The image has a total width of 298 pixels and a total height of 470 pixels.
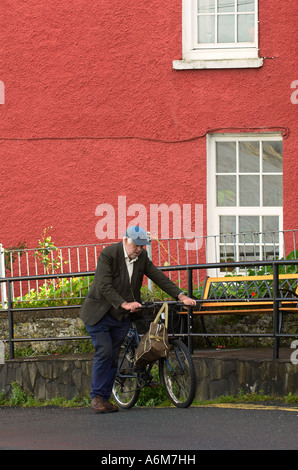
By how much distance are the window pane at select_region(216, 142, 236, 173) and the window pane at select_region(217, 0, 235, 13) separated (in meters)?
1.93

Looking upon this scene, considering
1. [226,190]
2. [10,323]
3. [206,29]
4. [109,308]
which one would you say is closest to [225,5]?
[206,29]

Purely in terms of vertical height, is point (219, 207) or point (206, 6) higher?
point (206, 6)

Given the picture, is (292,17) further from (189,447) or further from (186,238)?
(189,447)

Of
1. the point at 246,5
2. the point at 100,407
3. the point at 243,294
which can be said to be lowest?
the point at 100,407

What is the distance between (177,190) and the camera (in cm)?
1429

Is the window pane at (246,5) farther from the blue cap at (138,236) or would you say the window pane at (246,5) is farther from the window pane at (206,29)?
the blue cap at (138,236)

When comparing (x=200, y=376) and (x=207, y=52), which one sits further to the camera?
(x=207, y=52)

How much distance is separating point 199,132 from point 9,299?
4040 millimetres

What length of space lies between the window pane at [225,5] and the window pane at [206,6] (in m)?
0.10

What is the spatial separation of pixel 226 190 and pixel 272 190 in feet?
2.17

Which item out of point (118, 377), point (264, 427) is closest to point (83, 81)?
point (118, 377)

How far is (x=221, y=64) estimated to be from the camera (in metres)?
14.1

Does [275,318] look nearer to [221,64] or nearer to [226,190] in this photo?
[226,190]

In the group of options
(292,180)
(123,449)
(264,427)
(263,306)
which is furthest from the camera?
(292,180)
